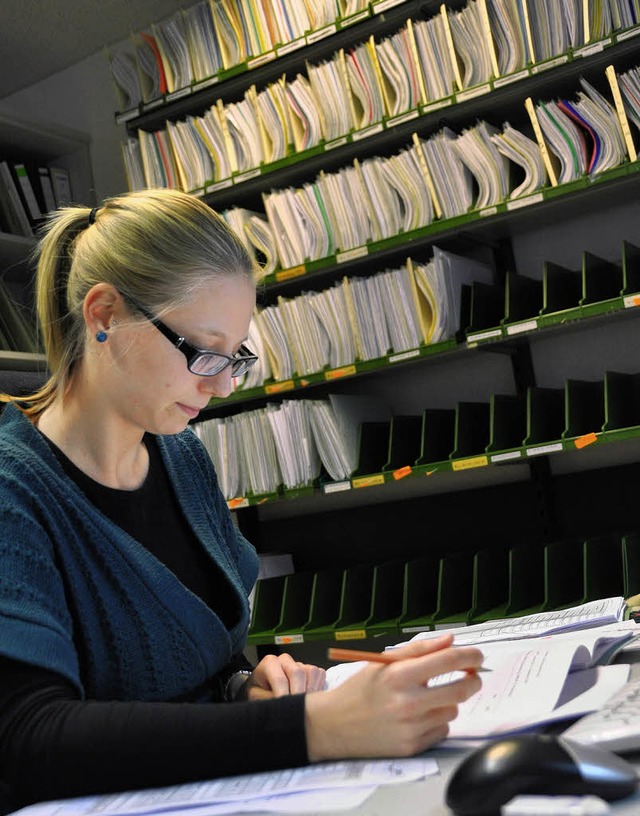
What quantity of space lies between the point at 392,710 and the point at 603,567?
1880 millimetres

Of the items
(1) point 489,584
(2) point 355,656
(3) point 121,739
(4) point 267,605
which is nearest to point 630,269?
(1) point 489,584

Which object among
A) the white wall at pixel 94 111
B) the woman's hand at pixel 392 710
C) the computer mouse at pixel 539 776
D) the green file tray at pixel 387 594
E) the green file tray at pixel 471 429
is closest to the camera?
the computer mouse at pixel 539 776

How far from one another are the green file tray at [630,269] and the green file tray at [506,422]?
1.57 feet

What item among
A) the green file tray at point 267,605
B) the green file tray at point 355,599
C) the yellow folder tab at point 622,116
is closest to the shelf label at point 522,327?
the yellow folder tab at point 622,116

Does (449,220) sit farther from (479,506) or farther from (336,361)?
(479,506)

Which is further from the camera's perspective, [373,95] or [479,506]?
[479,506]

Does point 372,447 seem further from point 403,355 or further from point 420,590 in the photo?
point 420,590

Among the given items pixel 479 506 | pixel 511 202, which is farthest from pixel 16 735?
pixel 479 506

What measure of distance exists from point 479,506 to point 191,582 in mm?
1917

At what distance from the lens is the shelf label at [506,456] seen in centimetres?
257

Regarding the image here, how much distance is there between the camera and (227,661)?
128 cm

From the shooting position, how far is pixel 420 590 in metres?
2.85

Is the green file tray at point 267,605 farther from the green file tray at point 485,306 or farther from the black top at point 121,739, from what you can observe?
the black top at point 121,739

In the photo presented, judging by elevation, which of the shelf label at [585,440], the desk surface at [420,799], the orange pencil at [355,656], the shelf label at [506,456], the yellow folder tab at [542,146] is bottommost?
the desk surface at [420,799]
